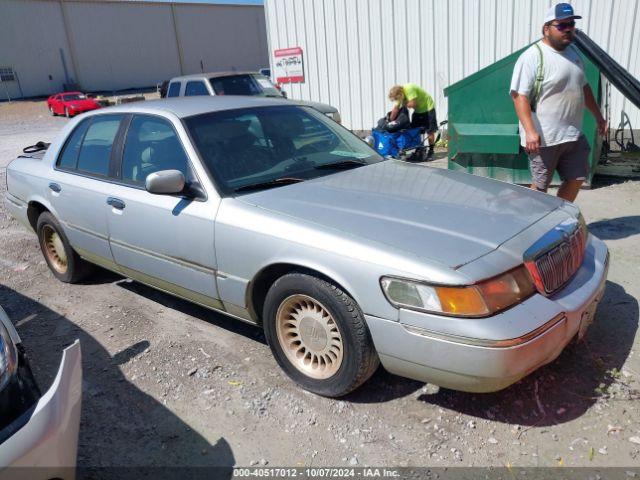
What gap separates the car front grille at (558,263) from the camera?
2609mm

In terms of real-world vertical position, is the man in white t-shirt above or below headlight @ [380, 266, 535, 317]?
above

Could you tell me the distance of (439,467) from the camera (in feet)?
8.25

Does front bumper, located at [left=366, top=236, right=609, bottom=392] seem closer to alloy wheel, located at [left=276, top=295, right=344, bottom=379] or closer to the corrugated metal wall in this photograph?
alloy wheel, located at [left=276, top=295, right=344, bottom=379]

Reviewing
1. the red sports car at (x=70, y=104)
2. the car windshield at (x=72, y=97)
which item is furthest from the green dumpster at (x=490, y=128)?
the car windshield at (x=72, y=97)

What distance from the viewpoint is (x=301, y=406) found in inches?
119

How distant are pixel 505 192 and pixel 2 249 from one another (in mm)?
5420

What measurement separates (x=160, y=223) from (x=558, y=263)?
2.32 m

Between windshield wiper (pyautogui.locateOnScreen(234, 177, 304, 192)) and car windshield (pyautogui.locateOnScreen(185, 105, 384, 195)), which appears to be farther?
car windshield (pyautogui.locateOnScreen(185, 105, 384, 195))

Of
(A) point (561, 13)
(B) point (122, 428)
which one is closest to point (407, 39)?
(A) point (561, 13)

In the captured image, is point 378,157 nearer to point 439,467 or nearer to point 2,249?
point 439,467

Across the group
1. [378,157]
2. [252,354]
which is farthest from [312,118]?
[252,354]

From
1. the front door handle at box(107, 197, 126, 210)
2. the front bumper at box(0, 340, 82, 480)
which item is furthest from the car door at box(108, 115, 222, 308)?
the front bumper at box(0, 340, 82, 480)

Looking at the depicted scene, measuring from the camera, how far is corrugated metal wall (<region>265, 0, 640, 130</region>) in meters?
8.21

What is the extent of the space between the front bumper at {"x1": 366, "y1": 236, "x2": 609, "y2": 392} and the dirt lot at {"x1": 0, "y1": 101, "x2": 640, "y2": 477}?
0.36 metres
